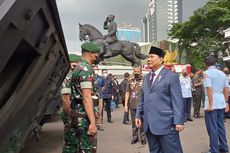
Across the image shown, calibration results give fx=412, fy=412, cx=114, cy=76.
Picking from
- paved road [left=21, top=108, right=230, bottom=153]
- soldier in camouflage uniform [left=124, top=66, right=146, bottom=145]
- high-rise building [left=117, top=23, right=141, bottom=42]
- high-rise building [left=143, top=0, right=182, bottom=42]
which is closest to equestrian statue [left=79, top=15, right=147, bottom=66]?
paved road [left=21, top=108, right=230, bottom=153]

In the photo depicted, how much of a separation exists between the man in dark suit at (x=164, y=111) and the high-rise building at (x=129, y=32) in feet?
Result: 240

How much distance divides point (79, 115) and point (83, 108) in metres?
0.09

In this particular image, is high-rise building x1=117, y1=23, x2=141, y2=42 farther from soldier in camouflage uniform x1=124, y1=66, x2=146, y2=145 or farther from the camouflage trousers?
the camouflage trousers

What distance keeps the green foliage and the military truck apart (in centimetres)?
3409

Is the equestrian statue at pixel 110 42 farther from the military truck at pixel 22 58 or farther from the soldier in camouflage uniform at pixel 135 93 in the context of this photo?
the military truck at pixel 22 58

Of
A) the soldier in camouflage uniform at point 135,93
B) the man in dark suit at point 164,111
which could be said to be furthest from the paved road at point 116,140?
the man in dark suit at point 164,111

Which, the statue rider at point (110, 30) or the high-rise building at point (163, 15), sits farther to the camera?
the high-rise building at point (163, 15)

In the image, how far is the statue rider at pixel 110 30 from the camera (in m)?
29.1

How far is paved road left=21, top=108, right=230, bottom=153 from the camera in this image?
8.05m

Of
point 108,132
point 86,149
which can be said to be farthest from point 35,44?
point 108,132

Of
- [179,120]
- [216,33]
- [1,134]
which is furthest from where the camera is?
[216,33]

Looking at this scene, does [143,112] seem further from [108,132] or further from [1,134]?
[108,132]

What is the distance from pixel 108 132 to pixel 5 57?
8.39 m

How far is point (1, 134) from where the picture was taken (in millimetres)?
3215
